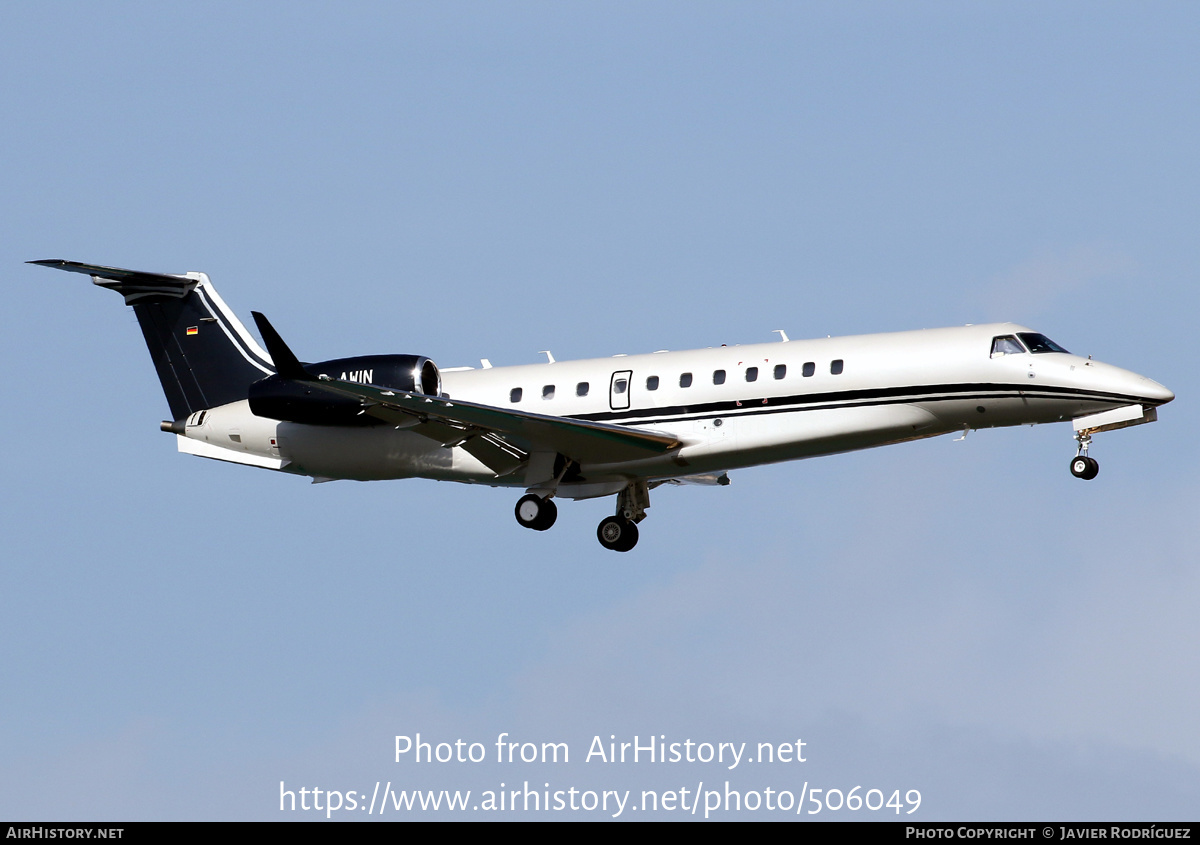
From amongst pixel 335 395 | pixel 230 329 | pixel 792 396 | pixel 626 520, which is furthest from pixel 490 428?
pixel 230 329

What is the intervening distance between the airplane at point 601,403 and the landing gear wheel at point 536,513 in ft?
0.11

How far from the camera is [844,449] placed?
28.1 m

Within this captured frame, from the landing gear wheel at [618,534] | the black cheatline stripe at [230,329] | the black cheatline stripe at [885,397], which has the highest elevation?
the black cheatline stripe at [230,329]

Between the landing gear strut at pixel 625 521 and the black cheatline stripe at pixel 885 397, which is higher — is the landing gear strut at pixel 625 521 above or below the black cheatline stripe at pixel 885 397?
below

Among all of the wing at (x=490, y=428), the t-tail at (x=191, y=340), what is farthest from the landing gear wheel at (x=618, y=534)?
the t-tail at (x=191, y=340)

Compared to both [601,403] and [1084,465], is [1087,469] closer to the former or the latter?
[1084,465]

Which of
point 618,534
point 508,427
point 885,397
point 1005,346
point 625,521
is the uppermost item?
point 1005,346

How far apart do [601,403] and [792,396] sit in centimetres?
339

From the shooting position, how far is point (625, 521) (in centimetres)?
3130

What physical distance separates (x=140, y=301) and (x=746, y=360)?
11.9 m

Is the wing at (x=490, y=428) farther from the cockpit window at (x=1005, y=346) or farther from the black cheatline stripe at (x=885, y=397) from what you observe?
the cockpit window at (x=1005, y=346)

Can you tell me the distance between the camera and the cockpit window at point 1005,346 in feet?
90.0

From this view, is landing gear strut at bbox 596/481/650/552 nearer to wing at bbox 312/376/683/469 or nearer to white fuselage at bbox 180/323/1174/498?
white fuselage at bbox 180/323/1174/498
